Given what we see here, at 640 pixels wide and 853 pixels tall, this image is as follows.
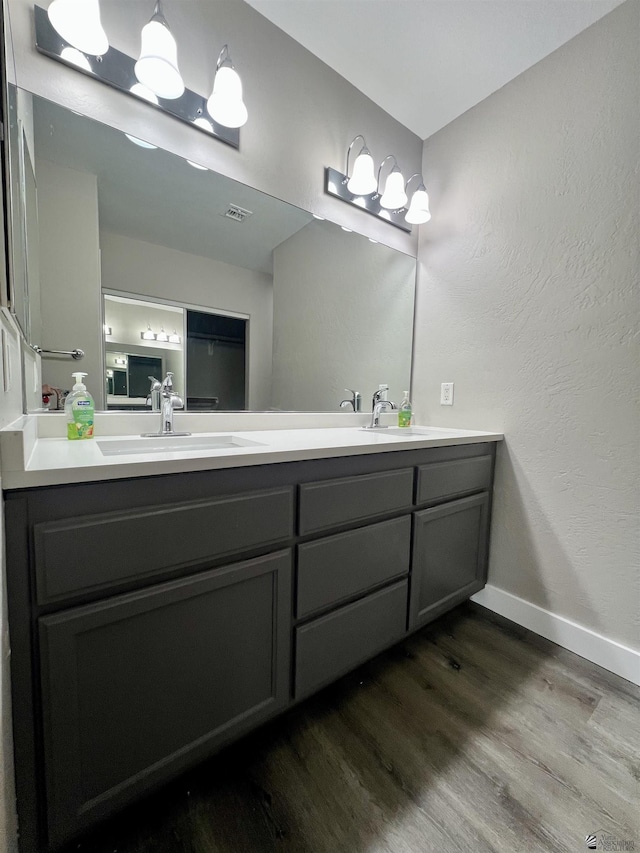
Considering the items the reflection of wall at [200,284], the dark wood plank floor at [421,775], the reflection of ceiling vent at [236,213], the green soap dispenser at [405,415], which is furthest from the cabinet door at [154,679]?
the reflection of ceiling vent at [236,213]

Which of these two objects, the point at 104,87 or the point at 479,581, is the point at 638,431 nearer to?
the point at 479,581

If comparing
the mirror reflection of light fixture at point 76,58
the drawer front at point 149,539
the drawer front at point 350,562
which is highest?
the mirror reflection of light fixture at point 76,58

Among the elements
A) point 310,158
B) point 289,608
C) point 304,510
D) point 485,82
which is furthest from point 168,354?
point 485,82

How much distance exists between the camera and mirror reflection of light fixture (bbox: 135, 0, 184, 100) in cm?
→ 104

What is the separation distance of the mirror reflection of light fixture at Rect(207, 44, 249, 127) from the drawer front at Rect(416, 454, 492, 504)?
142 cm

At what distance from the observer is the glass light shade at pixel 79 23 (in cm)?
95

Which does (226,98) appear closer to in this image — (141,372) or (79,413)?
(141,372)

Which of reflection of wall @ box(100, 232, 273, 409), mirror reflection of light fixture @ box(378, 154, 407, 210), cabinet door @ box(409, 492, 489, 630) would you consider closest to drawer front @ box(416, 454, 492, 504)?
cabinet door @ box(409, 492, 489, 630)

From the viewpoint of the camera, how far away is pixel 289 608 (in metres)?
0.96

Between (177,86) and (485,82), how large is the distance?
1.38 meters

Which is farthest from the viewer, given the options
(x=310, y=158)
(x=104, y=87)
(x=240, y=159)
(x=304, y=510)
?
(x=310, y=158)

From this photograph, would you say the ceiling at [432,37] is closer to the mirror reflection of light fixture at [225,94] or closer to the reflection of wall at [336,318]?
the mirror reflection of light fixture at [225,94]

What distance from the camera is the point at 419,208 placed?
1.77m

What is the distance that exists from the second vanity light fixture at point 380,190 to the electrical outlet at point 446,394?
0.85 m
